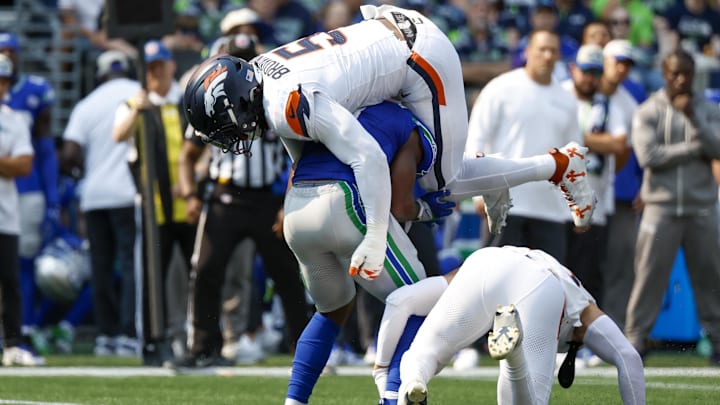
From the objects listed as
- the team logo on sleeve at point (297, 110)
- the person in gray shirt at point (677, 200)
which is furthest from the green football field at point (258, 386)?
the team logo on sleeve at point (297, 110)

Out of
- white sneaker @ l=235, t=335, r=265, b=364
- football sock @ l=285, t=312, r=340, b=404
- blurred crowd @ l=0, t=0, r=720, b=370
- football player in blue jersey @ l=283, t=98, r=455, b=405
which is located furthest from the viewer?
white sneaker @ l=235, t=335, r=265, b=364

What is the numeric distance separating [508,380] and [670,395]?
1.58 metres

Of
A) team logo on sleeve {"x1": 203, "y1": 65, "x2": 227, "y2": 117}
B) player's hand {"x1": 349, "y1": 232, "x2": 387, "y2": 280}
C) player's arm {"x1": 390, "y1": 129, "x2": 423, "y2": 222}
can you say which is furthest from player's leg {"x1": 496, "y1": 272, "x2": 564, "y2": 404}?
team logo on sleeve {"x1": 203, "y1": 65, "x2": 227, "y2": 117}

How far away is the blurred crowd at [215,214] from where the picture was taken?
31.4 feet

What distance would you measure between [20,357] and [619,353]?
5555 millimetres

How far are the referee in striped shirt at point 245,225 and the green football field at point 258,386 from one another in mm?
474

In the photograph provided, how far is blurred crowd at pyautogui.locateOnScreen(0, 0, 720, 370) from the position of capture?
31.4ft

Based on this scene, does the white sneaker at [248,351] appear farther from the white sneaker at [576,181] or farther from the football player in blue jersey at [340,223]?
the football player in blue jersey at [340,223]

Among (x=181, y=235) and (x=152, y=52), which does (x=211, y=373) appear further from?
(x=152, y=52)

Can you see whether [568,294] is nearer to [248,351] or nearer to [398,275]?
[398,275]

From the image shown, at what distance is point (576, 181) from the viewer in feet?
21.9

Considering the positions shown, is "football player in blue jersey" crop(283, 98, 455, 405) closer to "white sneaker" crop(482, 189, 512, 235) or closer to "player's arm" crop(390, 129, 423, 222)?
"player's arm" crop(390, 129, 423, 222)

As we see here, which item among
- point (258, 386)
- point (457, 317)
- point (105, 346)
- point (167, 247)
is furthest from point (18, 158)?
point (457, 317)

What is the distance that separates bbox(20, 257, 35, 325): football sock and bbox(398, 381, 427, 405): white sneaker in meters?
7.06
